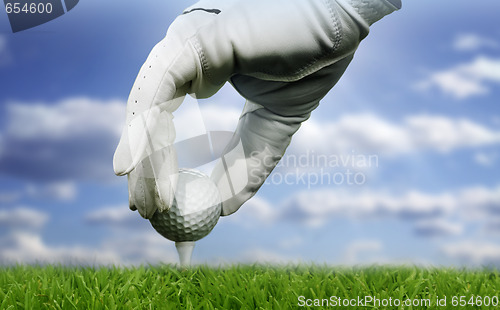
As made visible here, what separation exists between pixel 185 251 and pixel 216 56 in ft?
2.77

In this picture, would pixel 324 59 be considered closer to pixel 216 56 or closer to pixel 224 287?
pixel 216 56

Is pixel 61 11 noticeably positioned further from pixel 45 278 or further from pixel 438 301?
pixel 438 301

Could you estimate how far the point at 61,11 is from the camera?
2.21 metres

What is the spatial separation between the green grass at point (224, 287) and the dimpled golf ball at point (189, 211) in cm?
17

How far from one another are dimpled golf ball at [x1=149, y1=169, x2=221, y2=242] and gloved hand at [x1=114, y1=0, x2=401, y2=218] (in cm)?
11

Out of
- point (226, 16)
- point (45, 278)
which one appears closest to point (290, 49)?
point (226, 16)

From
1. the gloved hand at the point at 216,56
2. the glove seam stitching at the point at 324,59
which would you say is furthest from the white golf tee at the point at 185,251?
the glove seam stitching at the point at 324,59

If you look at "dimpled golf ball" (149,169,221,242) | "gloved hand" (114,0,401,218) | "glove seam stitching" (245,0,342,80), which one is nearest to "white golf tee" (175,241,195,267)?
"dimpled golf ball" (149,169,221,242)

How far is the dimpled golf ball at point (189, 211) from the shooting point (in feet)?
7.18

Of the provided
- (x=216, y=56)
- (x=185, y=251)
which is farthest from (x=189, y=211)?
(x=216, y=56)

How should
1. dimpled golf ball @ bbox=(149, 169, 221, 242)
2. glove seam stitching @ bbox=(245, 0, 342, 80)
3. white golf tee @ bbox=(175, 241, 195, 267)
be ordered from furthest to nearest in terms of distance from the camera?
1. white golf tee @ bbox=(175, 241, 195, 267)
2. dimpled golf ball @ bbox=(149, 169, 221, 242)
3. glove seam stitching @ bbox=(245, 0, 342, 80)

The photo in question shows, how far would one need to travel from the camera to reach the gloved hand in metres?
1.93

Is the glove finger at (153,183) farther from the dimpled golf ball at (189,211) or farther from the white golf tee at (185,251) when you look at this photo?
the white golf tee at (185,251)

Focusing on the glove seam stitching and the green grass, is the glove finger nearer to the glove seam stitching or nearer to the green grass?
the green grass
